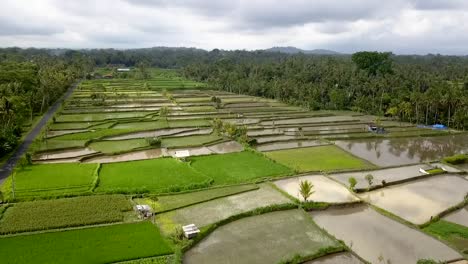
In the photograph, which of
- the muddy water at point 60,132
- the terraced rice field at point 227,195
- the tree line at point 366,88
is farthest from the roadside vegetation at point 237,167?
the tree line at point 366,88

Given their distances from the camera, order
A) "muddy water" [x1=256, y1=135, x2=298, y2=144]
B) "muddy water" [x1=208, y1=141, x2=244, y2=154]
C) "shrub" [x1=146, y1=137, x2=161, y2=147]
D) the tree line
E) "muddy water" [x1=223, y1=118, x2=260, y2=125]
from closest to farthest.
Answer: "muddy water" [x1=208, y1=141, x2=244, y2=154], "shrub" [x1=146, y1=137, x2=161, y2=147], "muddy water" [x1=256, y1=135, x2=298, y2=144], "muddy water" [x1=223, y1=118, x2=260, y2=125], the tree line

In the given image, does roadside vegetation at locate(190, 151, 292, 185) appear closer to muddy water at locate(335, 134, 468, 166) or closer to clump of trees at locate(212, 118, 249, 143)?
clump of trees at locate(212, 118, 249, 143)

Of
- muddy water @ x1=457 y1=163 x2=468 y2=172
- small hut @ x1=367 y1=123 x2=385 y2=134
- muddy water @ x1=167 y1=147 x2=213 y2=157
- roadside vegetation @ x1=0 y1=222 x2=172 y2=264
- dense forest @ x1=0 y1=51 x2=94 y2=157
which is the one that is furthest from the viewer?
small hut @ x1=367 y1=123 x2=385 y2=134

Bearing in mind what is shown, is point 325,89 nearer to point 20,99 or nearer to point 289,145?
point 289,145

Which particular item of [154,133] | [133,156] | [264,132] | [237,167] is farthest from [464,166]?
[154,133]

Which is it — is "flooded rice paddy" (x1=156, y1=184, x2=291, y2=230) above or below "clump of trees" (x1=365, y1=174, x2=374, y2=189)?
below

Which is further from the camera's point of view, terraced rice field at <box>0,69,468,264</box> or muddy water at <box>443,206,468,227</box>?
muddy water at <box>443,206,468,227</box>

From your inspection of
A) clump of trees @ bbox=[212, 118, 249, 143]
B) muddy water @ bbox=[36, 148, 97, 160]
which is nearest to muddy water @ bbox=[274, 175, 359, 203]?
clump of trees @ bbox=[212, 118, 249, 143]
